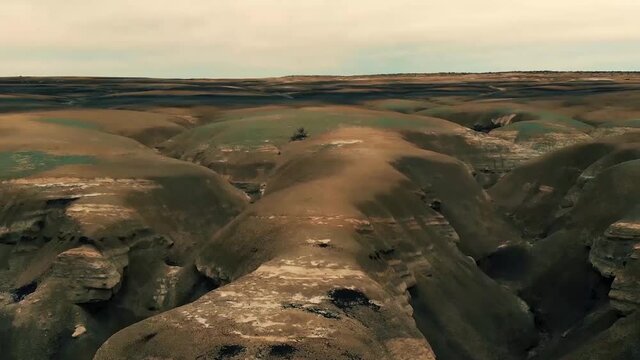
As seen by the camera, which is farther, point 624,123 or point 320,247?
point 624,123

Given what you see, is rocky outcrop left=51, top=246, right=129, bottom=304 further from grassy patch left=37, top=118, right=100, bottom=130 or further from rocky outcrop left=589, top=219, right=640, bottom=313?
grassy patch left=37, top=118, right=100, bottom=130

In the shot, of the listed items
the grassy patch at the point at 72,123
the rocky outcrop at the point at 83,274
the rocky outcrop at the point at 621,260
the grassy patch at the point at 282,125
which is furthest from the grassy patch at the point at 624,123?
the grassy patch at the point at 72,123

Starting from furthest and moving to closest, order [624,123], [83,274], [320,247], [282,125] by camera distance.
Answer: [282,125], [624,123], [83,274], [320,247]

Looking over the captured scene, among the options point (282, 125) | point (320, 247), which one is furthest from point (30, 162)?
point (320, 247)

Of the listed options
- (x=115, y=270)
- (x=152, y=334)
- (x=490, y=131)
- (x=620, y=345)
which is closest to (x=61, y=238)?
(x=115, y=270)

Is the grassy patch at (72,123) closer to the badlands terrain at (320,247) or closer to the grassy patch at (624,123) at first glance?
the badlands terrain at (320,247)

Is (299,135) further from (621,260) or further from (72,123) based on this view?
(621,260)

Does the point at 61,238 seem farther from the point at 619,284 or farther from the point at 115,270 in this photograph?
the point at 619,284

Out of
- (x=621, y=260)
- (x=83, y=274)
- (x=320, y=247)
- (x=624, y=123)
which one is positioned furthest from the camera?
(x=624, y=123)
